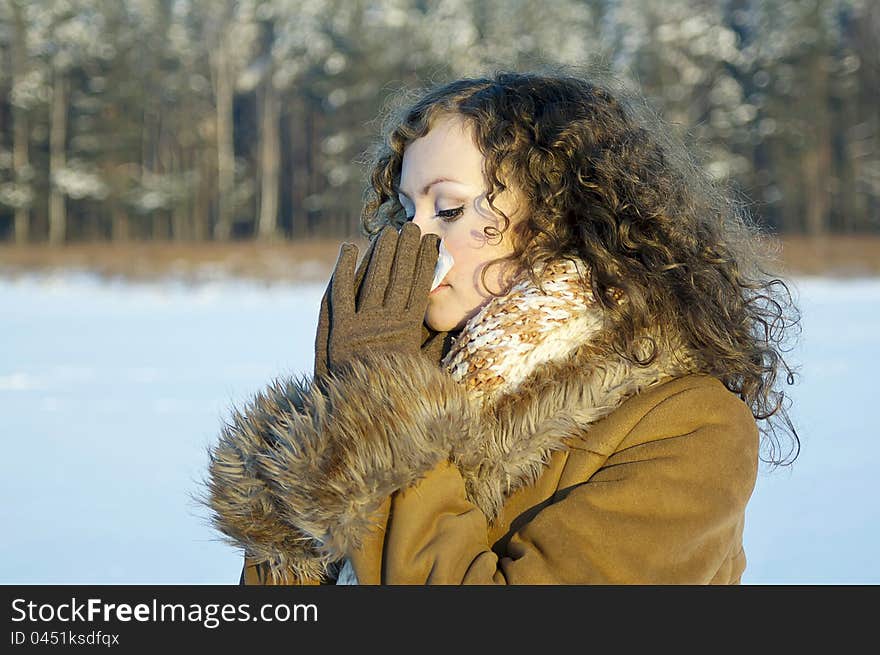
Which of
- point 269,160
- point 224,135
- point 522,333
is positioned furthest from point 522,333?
point 224,135

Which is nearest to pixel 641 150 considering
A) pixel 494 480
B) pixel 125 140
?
pixel 494 480

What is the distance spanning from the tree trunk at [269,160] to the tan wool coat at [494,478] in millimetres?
28459

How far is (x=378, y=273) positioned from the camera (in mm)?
1571

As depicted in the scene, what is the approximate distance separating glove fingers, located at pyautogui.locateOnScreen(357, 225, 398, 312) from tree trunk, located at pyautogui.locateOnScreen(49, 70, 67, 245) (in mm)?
30327

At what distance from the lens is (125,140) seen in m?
30.5

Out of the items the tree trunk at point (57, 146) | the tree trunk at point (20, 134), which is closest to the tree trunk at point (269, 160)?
the tree trunk at point (57, 146)

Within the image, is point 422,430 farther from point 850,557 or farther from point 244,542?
point 850,557

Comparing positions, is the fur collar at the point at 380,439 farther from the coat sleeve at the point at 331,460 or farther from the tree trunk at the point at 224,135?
the tree trunk at the point at 224,135

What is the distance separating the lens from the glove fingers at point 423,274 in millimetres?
1562

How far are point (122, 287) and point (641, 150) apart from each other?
45.9 ft

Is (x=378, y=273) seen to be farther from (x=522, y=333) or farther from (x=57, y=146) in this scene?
(x=57, y=146)

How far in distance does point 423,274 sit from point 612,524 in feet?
1.69

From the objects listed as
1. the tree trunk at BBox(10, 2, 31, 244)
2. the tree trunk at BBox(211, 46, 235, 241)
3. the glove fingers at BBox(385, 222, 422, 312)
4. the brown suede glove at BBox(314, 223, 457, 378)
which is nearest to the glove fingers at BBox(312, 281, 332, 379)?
the brown suede glove at BBox(314, 223, 457, 378)

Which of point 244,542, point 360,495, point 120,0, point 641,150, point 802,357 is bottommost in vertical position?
point 802,357
